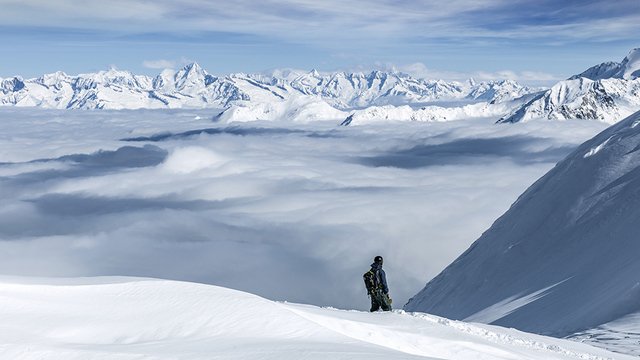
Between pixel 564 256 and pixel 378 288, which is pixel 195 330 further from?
pixel 564 256

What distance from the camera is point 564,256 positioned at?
45.2 metres

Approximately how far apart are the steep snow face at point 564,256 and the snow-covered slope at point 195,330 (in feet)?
40.1

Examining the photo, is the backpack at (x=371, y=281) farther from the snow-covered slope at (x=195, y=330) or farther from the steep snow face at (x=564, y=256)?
the steep snow face at (x=564, y=256)

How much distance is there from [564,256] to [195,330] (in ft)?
118

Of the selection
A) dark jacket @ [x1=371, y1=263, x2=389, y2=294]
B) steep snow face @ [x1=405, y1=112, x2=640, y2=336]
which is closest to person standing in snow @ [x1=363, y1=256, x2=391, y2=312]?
dark jacket @ [x1=371, y1=263, x2=389, y2=294]

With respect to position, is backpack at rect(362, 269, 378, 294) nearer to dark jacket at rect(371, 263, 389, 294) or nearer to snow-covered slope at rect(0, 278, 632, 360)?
dark jacket at rect(371, 263, 389, 294)

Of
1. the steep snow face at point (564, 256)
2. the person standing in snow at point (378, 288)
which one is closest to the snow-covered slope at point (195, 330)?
the person standing in snow at point (378, 288)

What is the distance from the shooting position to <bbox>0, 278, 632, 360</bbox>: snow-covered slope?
13148 millimetres

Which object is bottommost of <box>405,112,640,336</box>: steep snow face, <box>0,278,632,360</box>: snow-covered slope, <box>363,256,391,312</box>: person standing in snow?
<box>405,112,640,336</box>: steep snow face

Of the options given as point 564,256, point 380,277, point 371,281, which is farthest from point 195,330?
point 564,256

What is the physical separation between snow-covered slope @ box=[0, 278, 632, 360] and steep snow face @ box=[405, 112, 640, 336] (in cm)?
1221

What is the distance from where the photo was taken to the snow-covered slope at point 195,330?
13148mm

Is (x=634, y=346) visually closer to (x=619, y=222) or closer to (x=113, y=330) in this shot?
(x=113, y=330)

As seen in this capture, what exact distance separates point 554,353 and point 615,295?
40.3 feet
